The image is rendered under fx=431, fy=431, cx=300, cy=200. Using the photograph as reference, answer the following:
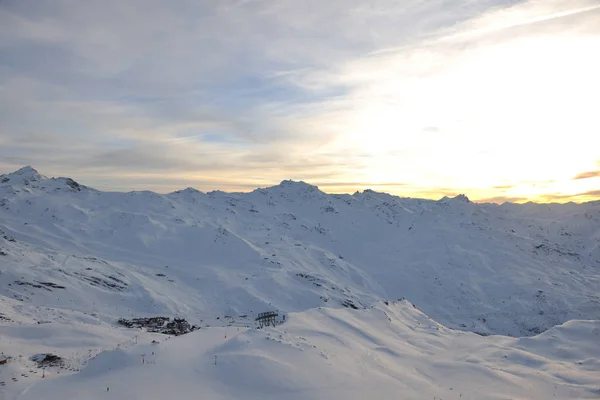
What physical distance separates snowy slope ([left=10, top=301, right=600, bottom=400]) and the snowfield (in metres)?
0.13

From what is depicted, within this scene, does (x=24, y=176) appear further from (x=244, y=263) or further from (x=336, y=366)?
(x=336, y=366)

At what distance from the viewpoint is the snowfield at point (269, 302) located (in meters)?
22.9

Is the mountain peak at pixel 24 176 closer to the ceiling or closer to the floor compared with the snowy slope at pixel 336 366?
closer to the ceiling

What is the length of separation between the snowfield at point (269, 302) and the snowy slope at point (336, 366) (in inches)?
5.3

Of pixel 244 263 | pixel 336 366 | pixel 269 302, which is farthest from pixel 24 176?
pixel 336 366

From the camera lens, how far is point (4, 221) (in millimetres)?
101062

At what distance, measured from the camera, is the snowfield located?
22.9 meters

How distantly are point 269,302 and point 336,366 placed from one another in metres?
63.9

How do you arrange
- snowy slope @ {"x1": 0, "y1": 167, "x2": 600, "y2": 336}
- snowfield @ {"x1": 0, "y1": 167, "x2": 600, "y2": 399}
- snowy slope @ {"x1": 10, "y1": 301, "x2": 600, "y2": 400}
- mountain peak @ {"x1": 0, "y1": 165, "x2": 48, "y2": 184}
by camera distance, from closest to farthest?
1. snowy slope @ {"x1": 10, "y1": 301, "x2": 600, "y2": 400}
2. snowfield @ {"x1": 0, "y1": 167, "x2": 600, "y2": 399}
3. snowy slope @ {"x1": 0, "y1": 167, "x2": 600, "y2": 336}
4. mountain peak @ {"x1": 0, "y1": 165, "x2": 48, "y2": 184}

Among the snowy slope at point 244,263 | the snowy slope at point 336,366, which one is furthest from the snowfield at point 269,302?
the snowy slope at point 244,263

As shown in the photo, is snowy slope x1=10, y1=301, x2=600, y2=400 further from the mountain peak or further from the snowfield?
the mountain peak

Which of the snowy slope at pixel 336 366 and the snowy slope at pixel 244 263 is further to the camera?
the snowy slope at pixel 244 263

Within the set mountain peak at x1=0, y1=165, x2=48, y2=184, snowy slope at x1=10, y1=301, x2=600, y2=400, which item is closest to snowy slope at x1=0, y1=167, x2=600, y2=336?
mountain peak at x1=0, y1=165, x2=48, y2=184

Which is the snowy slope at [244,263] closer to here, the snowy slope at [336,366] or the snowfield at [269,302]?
the snowfield at [269,302]
